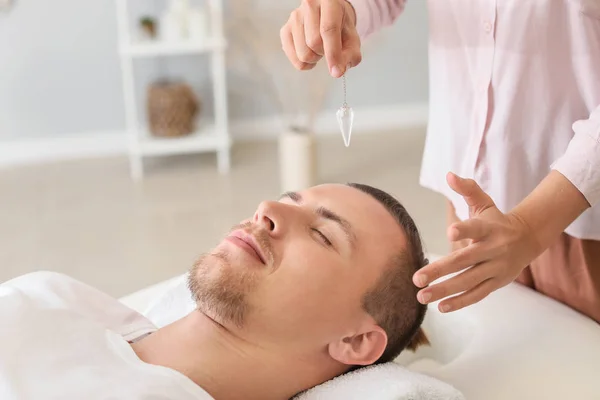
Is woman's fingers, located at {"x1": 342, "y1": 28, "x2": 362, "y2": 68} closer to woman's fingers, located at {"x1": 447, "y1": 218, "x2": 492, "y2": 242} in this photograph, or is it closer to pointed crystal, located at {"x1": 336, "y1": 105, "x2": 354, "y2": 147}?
pointed crystal, located at {"x1": 336, "y1": 105, "x2": 354, "y2": 147}

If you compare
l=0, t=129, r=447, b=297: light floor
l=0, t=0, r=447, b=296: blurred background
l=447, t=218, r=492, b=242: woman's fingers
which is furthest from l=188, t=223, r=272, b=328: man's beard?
l=0, t=0, r=447, b=296: blurred background

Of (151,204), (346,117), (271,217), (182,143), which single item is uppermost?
(346,117)

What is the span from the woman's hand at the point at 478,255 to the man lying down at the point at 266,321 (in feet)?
0.63

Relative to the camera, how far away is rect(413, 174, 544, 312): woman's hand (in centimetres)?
100

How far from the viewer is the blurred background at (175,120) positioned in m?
3.18

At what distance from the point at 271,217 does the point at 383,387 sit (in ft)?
1.08

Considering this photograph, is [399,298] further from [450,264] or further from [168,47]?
[168,47]

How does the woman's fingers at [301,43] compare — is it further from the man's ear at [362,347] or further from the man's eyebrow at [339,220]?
the man's ear at [362,347]

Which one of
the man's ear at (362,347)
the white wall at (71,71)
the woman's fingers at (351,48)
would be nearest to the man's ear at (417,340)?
the man's ear at (362,347)

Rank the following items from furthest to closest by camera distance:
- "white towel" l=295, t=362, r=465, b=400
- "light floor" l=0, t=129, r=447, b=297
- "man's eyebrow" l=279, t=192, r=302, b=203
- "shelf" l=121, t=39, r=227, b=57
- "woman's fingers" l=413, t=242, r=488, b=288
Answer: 1. "shelf" l=121, t=39, r=227, b=57
2. "light floor" l=0, t=129, r=447, b=297
3. "man's eyebrow" l=279, t=192, r=302, b=203
4. "white towel" l=295, t=362, r=465, b=400
5. "woman's fingers" l=413, t=242, r=488, b=288

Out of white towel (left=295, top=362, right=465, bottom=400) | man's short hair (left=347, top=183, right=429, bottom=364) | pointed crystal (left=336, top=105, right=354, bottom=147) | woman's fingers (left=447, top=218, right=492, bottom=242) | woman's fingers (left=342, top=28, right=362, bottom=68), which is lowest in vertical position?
white towel (left=295, top=362, right=465, bottom=400)

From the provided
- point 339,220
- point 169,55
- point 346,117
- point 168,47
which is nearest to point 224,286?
point 339,220

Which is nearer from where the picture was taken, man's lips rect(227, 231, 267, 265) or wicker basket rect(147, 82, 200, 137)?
man's lips rect(227, 231, 267, 265)

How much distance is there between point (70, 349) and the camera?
1173mm
